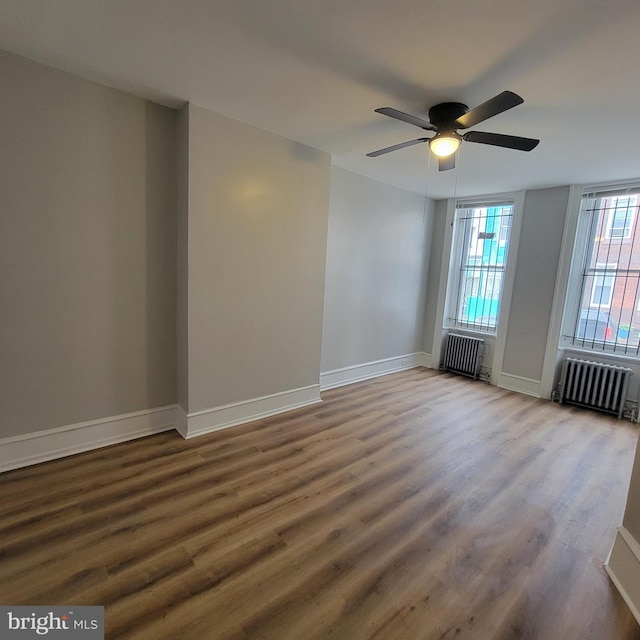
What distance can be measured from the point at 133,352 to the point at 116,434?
2.22 feet

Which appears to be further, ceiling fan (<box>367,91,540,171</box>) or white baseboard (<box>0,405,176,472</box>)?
white baseboard (<box>0,405,176,472</box>)

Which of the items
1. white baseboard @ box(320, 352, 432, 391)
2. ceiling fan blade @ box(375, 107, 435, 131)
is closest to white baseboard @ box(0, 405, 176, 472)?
white baseboard @ box(320, 352, 432, 391)

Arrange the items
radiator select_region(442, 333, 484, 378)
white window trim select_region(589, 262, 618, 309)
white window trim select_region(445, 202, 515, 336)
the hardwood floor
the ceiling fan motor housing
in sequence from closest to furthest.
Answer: the hardwood floor
the ceiling fan motor housing
white window trim select_region(589, 262, 618, 309)
white window trim select_region(445, 202, 515, 336)
radiator select_region(442, 333, 484, 378)

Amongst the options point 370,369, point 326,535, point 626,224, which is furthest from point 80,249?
point 626,224

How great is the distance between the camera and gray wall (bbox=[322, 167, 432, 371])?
416 cm

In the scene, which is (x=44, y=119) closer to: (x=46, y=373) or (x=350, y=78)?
(x=46, y=373)

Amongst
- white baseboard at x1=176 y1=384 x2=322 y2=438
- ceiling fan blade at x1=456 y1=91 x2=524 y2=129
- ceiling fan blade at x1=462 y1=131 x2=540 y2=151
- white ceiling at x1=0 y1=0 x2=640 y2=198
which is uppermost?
white ceiling at x1=0 y1=0 x2=640 y2=198

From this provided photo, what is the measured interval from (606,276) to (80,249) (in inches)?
213

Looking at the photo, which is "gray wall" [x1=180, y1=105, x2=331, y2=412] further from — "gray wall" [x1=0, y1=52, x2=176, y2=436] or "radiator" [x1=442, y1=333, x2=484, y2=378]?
"radiator" [x1=442, y1=333, x2=484, y2=378]

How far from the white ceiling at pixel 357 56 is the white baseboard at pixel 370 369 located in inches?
110

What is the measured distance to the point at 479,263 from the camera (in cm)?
516

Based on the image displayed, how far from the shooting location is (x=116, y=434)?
8.99 ft

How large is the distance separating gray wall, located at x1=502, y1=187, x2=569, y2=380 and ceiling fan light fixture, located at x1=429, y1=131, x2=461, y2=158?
2677 mm

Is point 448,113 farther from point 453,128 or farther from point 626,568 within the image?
point 626,568
